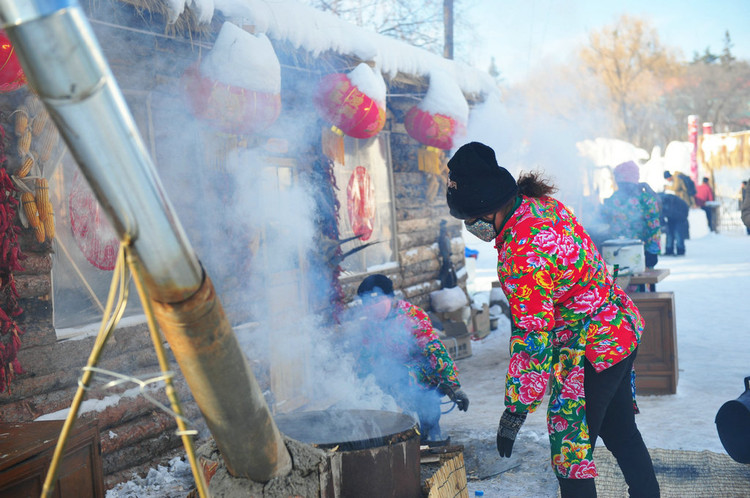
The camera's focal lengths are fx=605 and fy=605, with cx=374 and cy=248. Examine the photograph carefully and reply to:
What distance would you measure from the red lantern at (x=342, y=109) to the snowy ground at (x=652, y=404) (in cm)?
289

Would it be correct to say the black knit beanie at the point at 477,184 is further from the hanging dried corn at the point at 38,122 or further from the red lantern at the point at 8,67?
the hanging dried corn at the point at 38,122

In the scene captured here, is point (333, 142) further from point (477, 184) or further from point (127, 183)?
point (127, 183)

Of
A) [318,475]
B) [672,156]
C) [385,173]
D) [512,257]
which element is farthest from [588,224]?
[672,156]

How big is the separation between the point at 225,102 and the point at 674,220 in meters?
14.9

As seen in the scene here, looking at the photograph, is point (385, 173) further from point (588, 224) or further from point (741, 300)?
point (741, 300)

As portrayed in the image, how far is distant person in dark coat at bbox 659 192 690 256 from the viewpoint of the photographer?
15820mm

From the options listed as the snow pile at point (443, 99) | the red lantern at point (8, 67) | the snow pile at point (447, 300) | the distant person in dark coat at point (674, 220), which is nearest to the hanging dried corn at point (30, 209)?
the red lantern at point (8, 67)

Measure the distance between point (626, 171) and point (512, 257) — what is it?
240 inches

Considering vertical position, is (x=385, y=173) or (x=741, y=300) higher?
(x=385, y=173)

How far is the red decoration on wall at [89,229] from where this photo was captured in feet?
13.5

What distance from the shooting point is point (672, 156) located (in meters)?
28.5

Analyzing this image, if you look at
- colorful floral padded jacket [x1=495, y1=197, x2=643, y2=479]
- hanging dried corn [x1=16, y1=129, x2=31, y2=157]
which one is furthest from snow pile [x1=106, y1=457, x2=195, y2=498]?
colorful floral padded jacket [x1=495, y1=197, x2=643, y2=479]

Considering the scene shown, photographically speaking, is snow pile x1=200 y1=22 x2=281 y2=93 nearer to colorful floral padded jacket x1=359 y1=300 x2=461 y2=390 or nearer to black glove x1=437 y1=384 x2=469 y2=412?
colorful floral padded jacket x1=359 y1=300 x2=461 y2=390

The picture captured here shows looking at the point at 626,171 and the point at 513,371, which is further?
the point at 626,171
